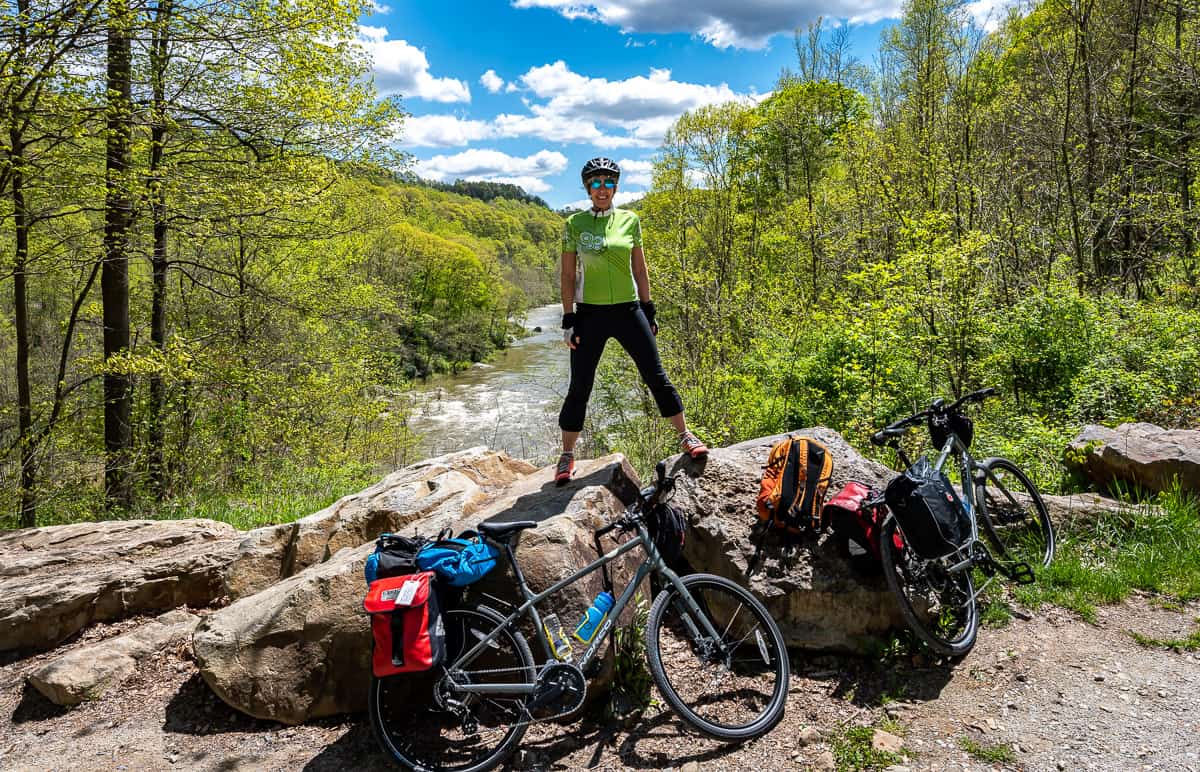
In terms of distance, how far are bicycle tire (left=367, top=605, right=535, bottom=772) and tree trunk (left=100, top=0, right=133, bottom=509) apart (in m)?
6.35

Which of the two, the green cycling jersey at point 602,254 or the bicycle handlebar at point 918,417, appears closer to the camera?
the bicycle handlebar at point 918,417

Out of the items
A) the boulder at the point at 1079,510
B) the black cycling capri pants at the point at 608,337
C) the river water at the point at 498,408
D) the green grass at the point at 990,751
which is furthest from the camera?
the river water at the point at 498,408

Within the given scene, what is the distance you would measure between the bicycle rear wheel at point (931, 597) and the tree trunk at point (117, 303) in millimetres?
8360

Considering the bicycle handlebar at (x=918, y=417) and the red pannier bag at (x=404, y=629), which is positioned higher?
the bicycle handlebar at (x=918, y=417)

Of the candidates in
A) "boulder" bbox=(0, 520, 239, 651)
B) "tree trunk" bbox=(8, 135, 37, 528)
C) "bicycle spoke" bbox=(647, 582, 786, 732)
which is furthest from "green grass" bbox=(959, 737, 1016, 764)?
"tree trunk" bbox=(8, 135, 37, 528)

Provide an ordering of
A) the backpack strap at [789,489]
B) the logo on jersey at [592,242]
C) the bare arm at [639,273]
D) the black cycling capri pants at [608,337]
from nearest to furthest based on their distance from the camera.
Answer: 1. the backpack strap at [789,489]
2. the logo on jersey at [592,242]
3. the black cycling capri pants at [608,337]
4. the bare arm at [639,273]

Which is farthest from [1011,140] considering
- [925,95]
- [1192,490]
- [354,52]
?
[354,52]

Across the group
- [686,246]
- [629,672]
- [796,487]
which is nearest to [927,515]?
[796,487]

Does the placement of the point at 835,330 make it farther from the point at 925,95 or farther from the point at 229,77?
the point at 229,77

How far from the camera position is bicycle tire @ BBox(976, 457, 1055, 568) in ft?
14.6

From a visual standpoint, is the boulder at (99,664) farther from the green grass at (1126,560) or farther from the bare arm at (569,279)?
the green grass at (1126,560)

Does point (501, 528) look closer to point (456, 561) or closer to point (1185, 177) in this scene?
point (456, 561)

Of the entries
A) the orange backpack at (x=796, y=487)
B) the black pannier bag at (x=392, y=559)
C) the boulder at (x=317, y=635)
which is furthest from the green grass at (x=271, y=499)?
the orange backpack at (x=796, y=487)

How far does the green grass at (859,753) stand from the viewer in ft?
9.48
